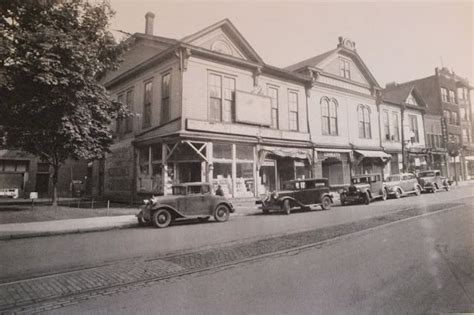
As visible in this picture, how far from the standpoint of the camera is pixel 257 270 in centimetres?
562

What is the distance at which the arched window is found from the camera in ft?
82.7

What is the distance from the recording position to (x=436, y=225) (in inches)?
381

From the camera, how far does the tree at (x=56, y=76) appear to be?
10.8 m

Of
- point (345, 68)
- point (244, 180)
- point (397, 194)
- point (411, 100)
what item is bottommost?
point (397, 194)

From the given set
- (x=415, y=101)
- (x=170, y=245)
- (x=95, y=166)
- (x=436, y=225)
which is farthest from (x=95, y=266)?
(x=415, y=101)

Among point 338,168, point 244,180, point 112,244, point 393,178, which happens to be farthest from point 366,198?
point 112,244

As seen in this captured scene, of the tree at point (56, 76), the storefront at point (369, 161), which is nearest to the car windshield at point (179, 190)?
the tree at point (56, 76)

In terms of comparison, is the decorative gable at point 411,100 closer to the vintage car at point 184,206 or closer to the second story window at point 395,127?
the second story window at point 395,127

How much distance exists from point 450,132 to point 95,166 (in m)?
42.6

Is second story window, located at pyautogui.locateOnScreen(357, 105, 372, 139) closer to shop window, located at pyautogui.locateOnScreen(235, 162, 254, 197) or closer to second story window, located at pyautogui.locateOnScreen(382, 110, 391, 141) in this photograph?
second story window, located at pyautogui.locateOnScreen(382, 110, 391, 141)

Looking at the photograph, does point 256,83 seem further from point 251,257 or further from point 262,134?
point 251,257

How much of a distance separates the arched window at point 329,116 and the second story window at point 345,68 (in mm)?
3006

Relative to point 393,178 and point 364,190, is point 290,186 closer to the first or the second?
point 364,190

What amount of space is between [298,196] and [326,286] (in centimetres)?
1090
